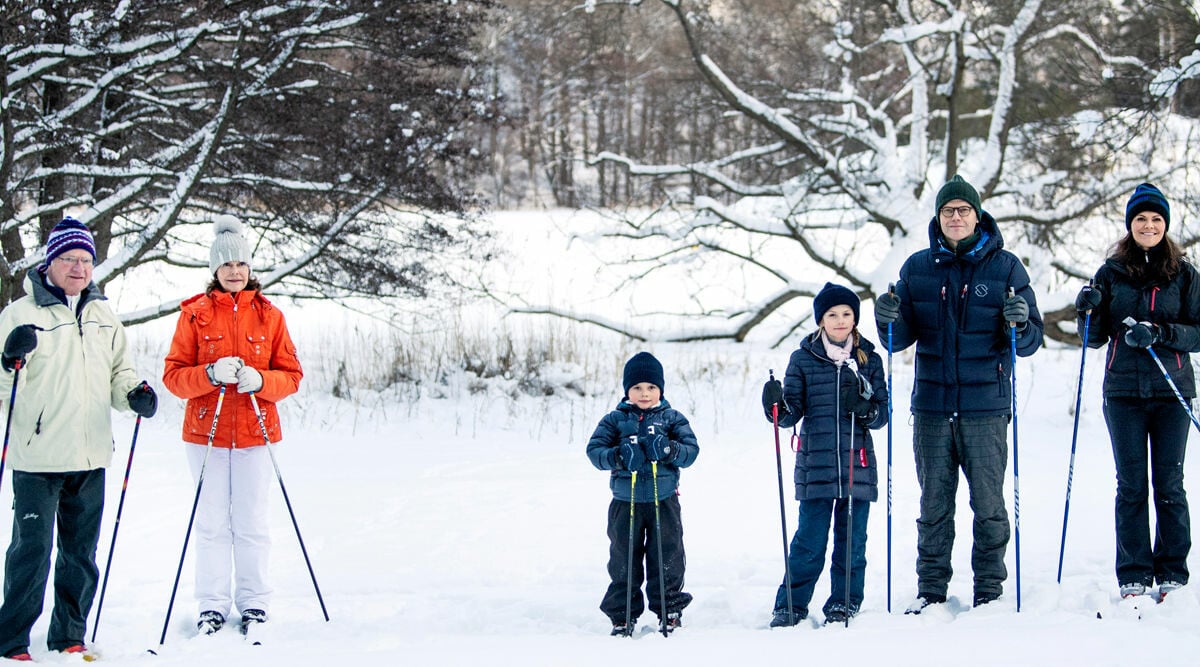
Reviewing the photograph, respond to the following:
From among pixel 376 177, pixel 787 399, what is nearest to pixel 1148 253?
pixel 787 399

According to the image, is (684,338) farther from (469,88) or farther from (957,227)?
(957,227)

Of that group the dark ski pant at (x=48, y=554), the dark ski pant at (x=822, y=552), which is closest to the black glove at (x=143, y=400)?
the dark ski pant at (x=48, y=554)

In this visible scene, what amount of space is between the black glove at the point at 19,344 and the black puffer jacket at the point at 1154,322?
423 cm

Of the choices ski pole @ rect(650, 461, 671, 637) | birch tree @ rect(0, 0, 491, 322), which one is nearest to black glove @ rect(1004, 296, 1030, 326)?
ski pole @ rect(650, 461, 671, 637)

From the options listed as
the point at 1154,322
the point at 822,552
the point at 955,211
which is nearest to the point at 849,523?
the point at 822,552

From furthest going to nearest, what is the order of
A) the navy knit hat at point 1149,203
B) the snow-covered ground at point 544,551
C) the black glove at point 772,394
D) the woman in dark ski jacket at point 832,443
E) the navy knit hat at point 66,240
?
the navy knit hat at point 1149,203 → the woman in dark ski jacket at point 832,443 → the black glove at point 772,394 → the navy knit hat at point 66,240 → the snow-covered ground at point 544,551

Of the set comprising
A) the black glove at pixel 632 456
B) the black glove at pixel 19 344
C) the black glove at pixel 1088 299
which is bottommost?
the black glove at pixel 632 456

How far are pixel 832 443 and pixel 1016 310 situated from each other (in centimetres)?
87

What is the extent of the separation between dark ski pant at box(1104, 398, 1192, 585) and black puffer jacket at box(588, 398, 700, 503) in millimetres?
1866

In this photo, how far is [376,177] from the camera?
959 cm

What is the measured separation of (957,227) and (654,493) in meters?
1.63

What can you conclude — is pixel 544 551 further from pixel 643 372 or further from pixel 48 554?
pixel 48 554

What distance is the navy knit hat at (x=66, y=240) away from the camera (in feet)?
12.6

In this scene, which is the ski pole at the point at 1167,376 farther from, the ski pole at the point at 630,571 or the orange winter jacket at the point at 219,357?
the orange winter jacket at the point at 219,357
